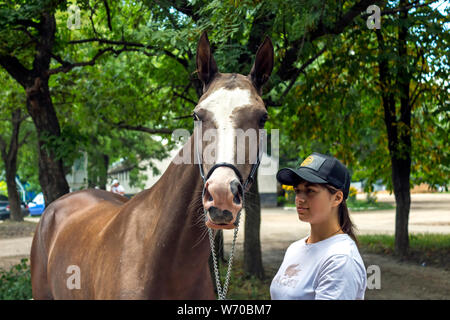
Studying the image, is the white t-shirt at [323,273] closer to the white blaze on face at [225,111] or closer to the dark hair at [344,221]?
the dark hair at [344,221]

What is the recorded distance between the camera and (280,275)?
202cm

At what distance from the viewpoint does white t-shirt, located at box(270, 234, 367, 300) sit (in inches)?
68.1

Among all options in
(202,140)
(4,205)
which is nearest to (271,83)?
(202,140)

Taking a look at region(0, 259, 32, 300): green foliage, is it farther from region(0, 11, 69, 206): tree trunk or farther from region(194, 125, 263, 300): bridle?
region(194, 125, 263, 300): bridle

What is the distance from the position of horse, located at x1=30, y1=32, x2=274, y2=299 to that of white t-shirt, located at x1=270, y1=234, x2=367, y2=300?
427 mm

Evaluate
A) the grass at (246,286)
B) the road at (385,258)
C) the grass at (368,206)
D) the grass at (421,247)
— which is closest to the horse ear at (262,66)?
the grass at (246,286)

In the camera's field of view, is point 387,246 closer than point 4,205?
Yes

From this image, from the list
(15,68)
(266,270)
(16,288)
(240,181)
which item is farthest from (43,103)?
(240,181)

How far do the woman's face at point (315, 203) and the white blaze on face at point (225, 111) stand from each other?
523 mm

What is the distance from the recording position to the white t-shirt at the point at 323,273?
1729mm

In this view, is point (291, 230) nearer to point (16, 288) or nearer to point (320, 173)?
point (16, 288)

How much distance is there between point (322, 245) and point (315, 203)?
0.19 m
